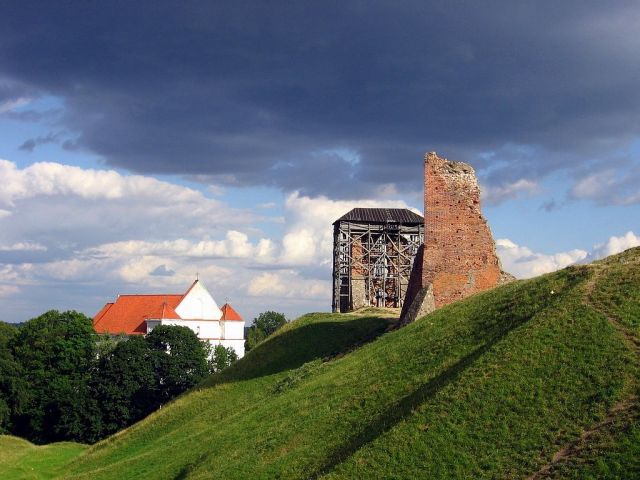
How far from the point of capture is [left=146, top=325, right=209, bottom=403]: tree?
6003 cm

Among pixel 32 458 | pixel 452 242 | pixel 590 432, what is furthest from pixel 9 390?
pixel 590 432

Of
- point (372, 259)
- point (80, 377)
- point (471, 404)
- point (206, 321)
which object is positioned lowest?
point (80, 377)

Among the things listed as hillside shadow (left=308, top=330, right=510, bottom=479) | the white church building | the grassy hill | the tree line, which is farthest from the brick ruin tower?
the white church building

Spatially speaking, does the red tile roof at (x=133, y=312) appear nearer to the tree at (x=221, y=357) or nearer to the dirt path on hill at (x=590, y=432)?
A: the tree at (x=221, y=357)

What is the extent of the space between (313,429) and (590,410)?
25.0 feet

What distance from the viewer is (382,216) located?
5916 cm

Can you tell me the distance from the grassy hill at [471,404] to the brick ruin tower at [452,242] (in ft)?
10.2

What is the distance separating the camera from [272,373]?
3416 centimetres

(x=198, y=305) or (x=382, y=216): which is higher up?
(x=382, y=216)

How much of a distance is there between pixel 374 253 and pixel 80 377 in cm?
2622

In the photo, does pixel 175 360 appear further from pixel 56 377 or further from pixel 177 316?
pixel 177 316

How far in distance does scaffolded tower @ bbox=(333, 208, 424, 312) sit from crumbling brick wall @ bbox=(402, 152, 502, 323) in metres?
25.7

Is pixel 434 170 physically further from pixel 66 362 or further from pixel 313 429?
pixel 66 362

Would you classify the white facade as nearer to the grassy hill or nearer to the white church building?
the white church building
